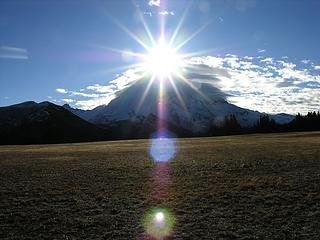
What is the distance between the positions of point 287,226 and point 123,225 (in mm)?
6637

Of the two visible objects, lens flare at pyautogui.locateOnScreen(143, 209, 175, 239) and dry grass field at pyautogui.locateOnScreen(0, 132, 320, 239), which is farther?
dry grass field at pyautogui.locateOnScreen(0, 132, 320, 239)

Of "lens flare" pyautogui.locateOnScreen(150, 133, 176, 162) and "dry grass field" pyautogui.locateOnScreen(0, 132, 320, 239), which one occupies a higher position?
"lens flare" pyautogui.locateOnScreen(150, 133, 176, 162)

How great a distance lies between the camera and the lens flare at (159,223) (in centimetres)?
1661

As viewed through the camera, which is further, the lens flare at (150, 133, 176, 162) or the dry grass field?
the lens flare at (150, 133, 176, 162)

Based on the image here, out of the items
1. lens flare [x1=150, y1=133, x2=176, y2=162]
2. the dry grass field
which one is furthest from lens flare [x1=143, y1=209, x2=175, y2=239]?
lens flare [x1=150, y1=133, x2=176, y2=162]

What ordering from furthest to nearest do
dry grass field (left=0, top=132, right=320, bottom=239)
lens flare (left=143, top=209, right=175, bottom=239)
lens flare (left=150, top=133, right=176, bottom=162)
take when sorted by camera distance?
lens flare (left=150, top=133, right=176, bottom=162) → dry grass field (left=0, top=132, right=320, bottom=239) → lens flare (left=143, top=209, right=175, bottom=239)

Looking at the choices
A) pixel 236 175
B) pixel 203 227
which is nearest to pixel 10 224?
pixel 203 227

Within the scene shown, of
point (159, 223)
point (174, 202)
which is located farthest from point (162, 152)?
point (159, 223)

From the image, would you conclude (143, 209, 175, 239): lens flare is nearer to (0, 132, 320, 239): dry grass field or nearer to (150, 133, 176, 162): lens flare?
(0, 132, 320, 239): dry grass field

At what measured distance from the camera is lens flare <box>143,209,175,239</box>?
654 inches

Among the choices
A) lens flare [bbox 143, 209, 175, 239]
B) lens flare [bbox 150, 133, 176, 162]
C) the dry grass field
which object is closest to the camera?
lens flare [bbox 143, 209, 175, 239]

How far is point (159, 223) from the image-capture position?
17.8m

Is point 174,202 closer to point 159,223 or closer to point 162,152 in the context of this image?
point 159,223

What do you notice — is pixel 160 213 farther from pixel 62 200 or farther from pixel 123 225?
pixel 62 200
